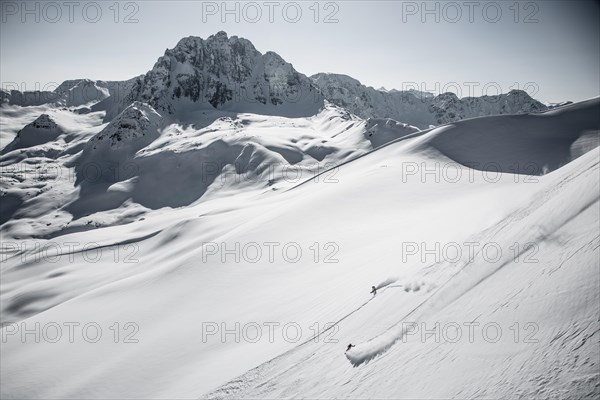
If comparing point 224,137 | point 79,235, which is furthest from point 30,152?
point 79,235

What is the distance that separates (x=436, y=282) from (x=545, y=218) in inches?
97.2

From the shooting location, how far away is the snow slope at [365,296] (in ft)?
13.7

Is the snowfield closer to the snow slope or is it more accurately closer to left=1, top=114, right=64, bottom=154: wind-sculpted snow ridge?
the snow slope

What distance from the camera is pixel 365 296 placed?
7867 mm

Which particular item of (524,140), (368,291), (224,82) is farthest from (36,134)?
(368,291)

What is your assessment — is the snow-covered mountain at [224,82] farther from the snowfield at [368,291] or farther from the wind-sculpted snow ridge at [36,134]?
the snowfield at [368,291]

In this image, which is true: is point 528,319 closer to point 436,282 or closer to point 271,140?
point 436,282

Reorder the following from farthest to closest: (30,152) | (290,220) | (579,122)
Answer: (30,152)
(579,122)
(290,220)

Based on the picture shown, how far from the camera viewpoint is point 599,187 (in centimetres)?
574

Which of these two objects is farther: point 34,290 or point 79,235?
point 79,235

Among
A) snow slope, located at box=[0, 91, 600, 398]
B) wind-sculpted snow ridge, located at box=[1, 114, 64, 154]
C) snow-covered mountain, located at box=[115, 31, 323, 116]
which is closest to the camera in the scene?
snow slope, located at box=[0, 91, 600, 398]

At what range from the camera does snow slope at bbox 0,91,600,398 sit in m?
4.18

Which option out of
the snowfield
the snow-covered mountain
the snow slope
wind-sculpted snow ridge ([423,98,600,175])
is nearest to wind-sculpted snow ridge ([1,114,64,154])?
the snow-covered mountain

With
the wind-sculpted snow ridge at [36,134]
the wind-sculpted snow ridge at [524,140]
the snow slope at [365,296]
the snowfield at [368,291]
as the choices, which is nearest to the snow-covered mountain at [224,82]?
the wind-sculpted snow ridge at [36,134]
